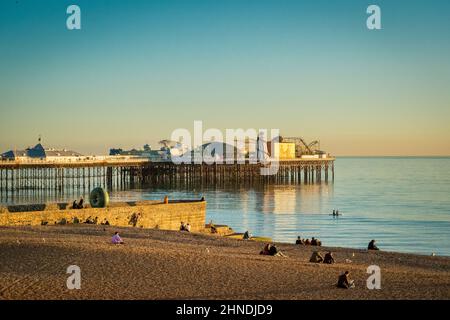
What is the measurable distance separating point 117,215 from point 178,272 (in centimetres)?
1267

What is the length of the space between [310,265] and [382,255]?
5.09 meters

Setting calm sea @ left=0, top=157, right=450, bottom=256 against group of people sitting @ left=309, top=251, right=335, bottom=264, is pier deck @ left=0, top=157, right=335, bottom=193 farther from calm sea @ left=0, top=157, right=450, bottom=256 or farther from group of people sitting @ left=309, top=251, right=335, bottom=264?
group of people sitting @ left=309, top=251, right=335, bottom=264

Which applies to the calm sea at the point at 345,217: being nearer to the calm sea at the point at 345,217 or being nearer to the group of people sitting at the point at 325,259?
the calm sea at the point at 345,217

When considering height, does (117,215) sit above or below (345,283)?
above

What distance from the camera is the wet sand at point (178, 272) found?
1197 centimetres

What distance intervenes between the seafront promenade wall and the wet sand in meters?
3.69

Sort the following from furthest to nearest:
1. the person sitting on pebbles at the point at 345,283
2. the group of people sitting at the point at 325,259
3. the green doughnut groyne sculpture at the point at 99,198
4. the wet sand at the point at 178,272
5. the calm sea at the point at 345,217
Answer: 1. the calm sea at the point at 345,217
2. the green doughnut groyne sculpture at the point at 99,198
3. the group of people sitting at the point at 325,259
4. the person sitting on pebbles at the point at 345,283
5. the wet sand at the point at 178,272

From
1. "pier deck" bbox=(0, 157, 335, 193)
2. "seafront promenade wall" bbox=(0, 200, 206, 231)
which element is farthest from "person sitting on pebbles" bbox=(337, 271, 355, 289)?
"pier deck" bbox=(0, 157, 335, 193)

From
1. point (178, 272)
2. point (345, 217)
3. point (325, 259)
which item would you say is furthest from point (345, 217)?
point (178, 272)

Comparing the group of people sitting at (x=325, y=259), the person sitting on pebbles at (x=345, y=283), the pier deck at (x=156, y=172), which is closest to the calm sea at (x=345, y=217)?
the group of people sitting at (x=325, y=259)

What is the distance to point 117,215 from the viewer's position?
2603cm

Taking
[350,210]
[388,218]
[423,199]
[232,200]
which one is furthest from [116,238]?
[423,199]

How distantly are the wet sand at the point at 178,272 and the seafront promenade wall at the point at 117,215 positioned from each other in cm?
369

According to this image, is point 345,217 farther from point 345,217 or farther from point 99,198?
point 99,198
